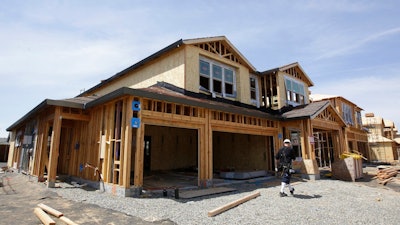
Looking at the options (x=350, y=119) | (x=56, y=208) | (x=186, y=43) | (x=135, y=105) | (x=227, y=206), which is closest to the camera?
(x=56, y=208)

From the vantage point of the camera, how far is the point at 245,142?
17.3 m

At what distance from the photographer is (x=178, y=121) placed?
9781 millimetres

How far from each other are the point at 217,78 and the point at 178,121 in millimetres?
6132

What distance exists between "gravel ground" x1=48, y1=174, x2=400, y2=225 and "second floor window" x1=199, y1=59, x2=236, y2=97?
23.1 ft

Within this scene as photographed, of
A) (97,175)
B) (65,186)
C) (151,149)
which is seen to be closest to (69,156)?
(65,186)

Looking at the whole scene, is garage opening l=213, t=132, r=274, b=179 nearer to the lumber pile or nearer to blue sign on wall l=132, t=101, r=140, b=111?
blue sign on wall l=132, t=101, r=140, b=111

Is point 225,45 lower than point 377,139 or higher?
higher

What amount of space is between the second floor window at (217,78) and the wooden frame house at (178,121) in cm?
7

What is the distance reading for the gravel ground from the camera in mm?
5840

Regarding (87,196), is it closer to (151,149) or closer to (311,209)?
(311,209)

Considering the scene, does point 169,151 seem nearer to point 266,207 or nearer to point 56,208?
point 56,208

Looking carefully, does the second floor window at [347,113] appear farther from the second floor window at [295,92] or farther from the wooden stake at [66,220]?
the wooden stake at [66,220]

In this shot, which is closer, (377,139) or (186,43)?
(186,43)

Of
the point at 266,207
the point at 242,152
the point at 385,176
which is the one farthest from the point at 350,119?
the point at 266,207
